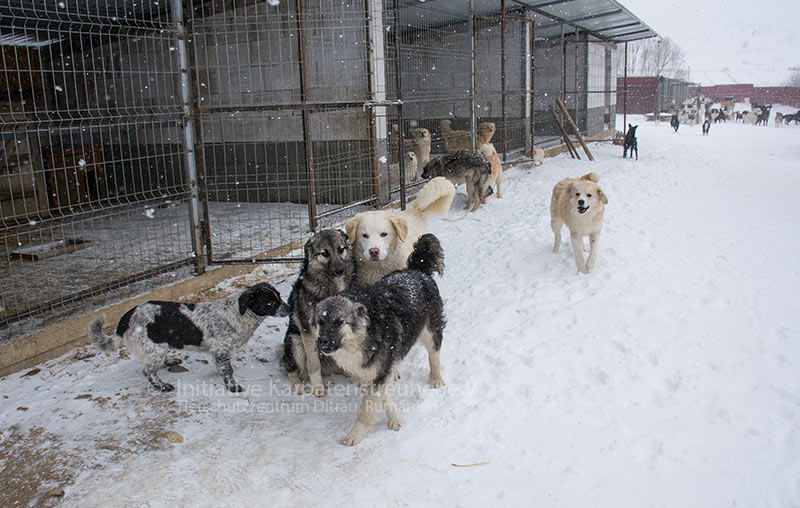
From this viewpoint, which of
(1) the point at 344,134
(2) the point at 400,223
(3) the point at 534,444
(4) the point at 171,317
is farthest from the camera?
(1) the point at 344,134

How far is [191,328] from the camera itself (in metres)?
3.62

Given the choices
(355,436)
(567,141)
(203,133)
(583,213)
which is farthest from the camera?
(567,141)

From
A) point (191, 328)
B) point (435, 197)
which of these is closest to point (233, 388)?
point (191, 328)

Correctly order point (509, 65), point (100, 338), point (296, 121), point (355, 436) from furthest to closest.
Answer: point (509, 65) → point (296, 121) → point (100, 338) → point (355, 436)

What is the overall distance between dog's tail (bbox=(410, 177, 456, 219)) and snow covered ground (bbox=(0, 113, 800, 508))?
774mm

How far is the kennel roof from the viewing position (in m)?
12.2

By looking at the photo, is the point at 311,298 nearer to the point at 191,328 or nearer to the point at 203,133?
the point at 191,328

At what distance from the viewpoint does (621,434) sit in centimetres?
307

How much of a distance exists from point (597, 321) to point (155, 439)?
327 centimetres

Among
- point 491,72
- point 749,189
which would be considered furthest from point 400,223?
point 491,72

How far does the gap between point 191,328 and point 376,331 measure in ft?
4.53

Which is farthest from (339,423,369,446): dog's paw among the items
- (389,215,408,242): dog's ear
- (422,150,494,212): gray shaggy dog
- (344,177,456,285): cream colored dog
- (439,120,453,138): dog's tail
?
(439,120,453,138): dog's tail

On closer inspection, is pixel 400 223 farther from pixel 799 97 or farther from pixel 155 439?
pixel 799 97

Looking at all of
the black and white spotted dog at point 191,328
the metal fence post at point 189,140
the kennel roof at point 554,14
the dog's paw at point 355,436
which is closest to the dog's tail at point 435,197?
the black and white spotted dog at point 191,328
